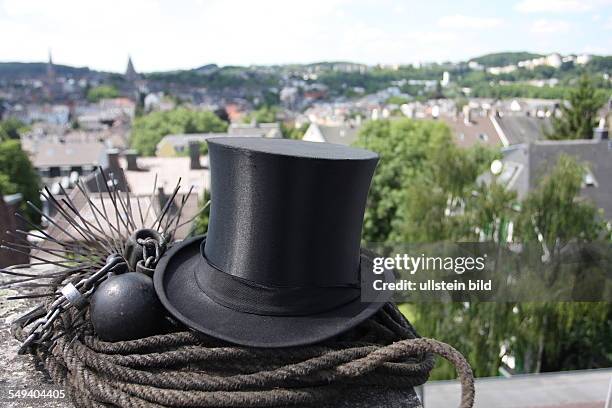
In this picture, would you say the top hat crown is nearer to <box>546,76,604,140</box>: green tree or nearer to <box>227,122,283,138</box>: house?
<box>546,76,604,140</box>: green tree

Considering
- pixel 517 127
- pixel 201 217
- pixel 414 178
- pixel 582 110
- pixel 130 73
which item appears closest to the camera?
pixel 201 217

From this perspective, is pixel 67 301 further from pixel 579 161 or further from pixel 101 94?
pixel 101 94

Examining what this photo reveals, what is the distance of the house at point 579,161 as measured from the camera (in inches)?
893

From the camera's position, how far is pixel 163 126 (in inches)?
2881

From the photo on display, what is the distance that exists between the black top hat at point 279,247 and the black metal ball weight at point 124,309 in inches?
2.4

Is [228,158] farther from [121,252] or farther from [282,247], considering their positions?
[121,252]

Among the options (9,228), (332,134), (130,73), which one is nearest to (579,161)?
(9,228)

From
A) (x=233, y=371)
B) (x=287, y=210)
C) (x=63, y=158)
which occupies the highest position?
(x=287, y=210)

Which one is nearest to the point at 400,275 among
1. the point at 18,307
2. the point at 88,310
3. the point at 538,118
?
the point at 88,310

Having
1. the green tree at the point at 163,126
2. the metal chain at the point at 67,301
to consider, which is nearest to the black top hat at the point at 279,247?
the metal chain at the point at 67,301

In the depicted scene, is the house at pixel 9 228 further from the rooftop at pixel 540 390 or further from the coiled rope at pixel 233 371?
the rooftop at pixel 540 390

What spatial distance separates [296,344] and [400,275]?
1179 mm

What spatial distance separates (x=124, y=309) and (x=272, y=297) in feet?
1.61

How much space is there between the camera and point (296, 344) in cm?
182
